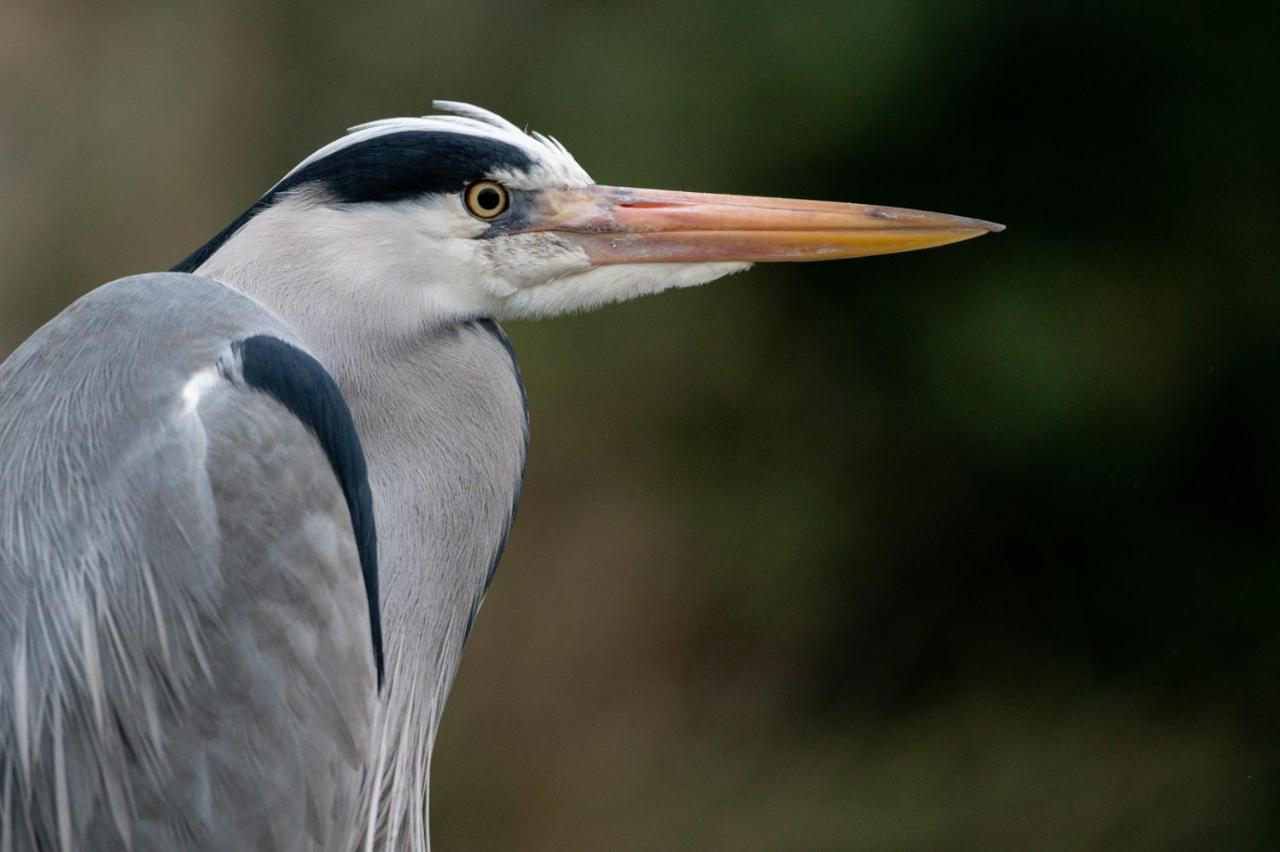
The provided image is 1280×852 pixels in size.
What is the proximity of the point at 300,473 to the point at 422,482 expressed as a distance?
0.22 m

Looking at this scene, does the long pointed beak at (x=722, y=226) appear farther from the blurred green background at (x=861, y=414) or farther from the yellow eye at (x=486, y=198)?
the blurred green background at (x=861, y=414)

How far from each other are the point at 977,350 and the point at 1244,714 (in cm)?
117

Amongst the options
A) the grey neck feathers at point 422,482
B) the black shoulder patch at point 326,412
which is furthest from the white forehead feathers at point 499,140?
the black shoulder patch at point 326,412

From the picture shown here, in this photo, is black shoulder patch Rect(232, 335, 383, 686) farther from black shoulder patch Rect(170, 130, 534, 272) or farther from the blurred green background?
the blurred green background

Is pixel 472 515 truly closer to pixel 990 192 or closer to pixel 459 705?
pixel 459 705

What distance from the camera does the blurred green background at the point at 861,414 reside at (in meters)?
3.81

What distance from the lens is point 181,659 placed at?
1.42 metres

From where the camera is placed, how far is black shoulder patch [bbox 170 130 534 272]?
1671mm

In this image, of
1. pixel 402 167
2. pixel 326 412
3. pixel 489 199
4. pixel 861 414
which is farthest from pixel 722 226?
pixel 861 414

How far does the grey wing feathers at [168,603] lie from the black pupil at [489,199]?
35 cm

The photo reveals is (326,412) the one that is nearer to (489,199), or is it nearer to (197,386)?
(197,386)

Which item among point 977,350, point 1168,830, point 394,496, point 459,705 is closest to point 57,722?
point 394,496

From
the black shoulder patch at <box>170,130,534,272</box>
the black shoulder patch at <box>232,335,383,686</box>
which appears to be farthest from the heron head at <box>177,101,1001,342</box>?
the black shoulder patch at <box>232,335,383,686</box>

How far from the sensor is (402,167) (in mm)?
1669
